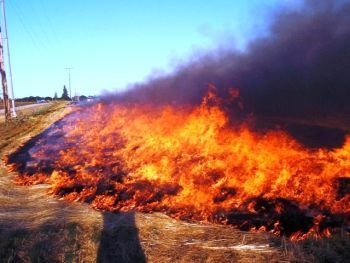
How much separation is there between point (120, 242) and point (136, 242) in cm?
34

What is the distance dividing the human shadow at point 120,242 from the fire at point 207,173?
1.27 m

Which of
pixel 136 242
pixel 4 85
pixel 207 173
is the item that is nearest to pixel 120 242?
pixel 136 242

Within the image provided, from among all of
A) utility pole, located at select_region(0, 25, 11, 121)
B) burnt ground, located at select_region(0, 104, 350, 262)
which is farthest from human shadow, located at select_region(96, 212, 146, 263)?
utility pole, located at select_region(0, 25, 11, 121)

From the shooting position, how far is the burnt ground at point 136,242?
297 inches

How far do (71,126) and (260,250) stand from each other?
17186 mm

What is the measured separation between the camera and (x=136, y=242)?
8.24 metres

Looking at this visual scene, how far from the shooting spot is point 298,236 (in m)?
8.38

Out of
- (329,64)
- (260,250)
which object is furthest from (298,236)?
(329,64)

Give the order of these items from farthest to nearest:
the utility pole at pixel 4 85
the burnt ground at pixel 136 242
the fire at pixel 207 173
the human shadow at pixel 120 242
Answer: the utility pole at pixel 4 85
the fire at pixel 207 173
the human shadow at pixel 120 242
the burnt ground at pixel 136 242

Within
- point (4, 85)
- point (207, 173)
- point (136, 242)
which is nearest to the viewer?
point (136, 242)

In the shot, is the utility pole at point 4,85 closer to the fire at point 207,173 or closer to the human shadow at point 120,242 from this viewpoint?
the fire at point 207,173

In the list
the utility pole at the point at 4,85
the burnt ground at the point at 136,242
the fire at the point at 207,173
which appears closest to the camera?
→ the burnt ground at the point at 136,242

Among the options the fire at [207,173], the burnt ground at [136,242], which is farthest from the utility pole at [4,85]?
the burnt ground at [136,242]

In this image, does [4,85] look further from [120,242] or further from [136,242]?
[136,242]
